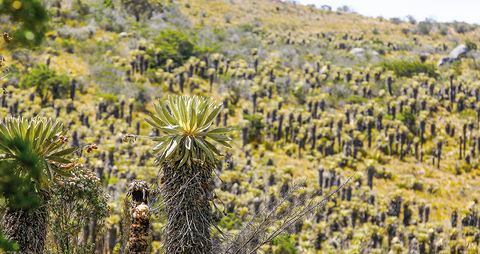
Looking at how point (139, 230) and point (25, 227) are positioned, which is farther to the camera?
point (25, 227)

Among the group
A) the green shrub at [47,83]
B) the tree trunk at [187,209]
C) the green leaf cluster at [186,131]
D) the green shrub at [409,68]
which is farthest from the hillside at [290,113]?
the green leaf cluster at [186,131]

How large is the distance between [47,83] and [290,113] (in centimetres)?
2191

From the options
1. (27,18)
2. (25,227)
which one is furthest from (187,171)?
(27,18)

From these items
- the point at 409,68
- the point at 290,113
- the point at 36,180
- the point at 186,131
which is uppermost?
the point at 186,131

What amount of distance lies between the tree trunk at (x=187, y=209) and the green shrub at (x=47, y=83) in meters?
43.3

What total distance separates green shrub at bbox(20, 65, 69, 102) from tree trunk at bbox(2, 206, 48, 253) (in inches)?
1665

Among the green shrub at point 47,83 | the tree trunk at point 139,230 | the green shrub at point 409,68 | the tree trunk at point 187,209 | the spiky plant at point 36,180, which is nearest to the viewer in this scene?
the tree trunk at point 139,230

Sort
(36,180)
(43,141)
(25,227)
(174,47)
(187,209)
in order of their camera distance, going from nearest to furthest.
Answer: (36,180)
(187,209)
(25,227)
(43,141)
(174,47)

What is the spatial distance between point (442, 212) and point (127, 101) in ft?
94.8

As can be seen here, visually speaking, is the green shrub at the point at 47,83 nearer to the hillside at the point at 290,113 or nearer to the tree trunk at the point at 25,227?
the hillside at the point at 290,113

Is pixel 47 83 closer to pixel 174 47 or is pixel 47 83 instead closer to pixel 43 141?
pixel 174 47

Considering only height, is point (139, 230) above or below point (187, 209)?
below

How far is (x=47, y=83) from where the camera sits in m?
49.1

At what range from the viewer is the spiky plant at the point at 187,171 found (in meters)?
8.23
